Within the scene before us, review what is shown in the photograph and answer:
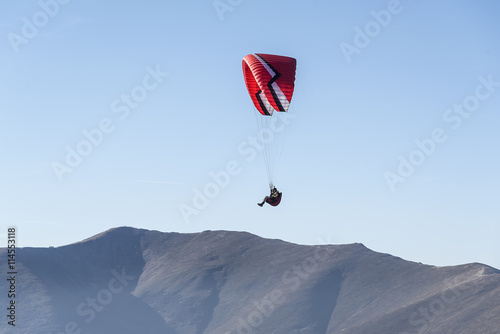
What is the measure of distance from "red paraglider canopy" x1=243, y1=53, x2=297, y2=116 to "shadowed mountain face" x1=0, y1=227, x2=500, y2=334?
76941 mm

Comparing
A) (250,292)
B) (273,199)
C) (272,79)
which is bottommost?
(273,199)

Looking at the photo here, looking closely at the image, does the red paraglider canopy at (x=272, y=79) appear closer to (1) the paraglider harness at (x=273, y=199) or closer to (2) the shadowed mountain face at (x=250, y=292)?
(1) the paraglider harness at (x=273, y=199)

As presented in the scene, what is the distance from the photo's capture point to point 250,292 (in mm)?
167500

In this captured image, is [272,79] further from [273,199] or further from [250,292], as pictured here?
[250,292]

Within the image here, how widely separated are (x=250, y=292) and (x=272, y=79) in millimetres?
123309

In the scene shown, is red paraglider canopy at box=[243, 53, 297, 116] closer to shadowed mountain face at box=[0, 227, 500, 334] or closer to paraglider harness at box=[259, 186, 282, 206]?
paraglider harness at box=[259, 186, 282, 206]

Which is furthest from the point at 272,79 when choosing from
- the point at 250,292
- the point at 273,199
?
the point at 250,292

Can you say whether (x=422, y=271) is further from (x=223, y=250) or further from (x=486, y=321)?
(x=223, y=250)

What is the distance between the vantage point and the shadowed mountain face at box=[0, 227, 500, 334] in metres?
132

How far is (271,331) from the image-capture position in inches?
5595

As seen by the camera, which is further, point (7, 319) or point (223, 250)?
point (223, 250)

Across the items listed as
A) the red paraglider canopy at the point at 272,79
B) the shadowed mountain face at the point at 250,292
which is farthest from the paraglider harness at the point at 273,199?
the shadowed mountain face at the point at 250,292

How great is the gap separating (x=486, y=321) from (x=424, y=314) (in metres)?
13.7

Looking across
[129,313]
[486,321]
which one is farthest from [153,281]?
[486,321]
